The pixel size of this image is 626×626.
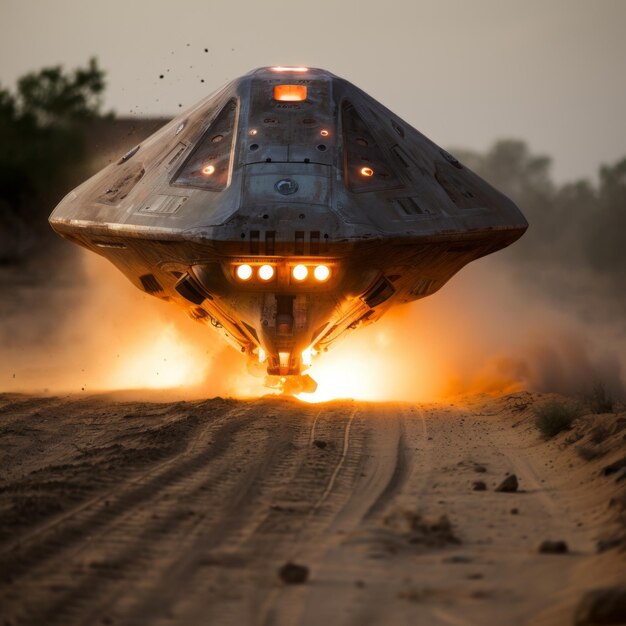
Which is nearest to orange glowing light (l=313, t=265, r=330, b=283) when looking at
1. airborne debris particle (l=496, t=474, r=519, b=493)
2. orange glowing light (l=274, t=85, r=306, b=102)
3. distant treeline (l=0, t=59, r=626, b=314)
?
orange glowing light (l=274, t=85, r=306, b=102)

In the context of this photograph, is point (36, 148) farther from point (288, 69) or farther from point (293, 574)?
point (293, 574)

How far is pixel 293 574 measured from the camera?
295 inches

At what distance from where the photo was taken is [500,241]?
16812 mm

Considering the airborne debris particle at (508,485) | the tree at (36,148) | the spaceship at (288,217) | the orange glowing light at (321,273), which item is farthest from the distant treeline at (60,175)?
the airborne debris particle at (508,485)

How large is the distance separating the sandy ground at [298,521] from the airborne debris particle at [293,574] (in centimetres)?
3

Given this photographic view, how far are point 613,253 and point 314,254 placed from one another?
147 feet

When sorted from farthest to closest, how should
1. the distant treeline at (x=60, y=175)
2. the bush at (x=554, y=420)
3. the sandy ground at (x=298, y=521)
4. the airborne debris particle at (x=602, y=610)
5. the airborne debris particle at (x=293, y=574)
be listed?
the distant treeline at (x=60, y=175) → the bush at (x=554, y=420) → the airborne debris particle at (x=293, y=574) → the sandy ground at (x=298, y=521) → the airborne debris particle at (x=602, y=610)

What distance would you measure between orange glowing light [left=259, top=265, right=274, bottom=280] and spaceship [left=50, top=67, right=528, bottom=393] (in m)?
0.01

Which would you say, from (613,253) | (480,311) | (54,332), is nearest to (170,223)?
(480,311)

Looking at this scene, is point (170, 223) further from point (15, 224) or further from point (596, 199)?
point (596, 199)

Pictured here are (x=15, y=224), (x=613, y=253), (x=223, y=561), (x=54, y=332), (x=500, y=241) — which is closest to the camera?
(x=223, y=561)

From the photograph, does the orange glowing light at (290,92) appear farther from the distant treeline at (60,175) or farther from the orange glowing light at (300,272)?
the distant treeline at (60,175)

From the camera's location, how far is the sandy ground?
7.13m

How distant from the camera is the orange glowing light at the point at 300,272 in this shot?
14297mm
